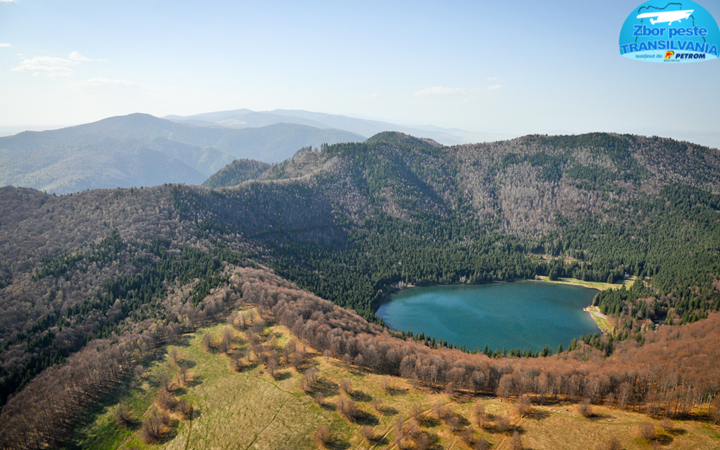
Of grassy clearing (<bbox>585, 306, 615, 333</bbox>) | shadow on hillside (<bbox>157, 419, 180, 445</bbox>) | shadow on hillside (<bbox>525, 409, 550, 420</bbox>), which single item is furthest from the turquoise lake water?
shadow on hillside (<bbox>157, 419, 180, 445</bbox>)

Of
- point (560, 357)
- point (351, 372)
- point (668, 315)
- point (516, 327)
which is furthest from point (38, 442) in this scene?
point (668, 315)

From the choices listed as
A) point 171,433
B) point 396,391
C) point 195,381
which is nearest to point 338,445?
point 396,391

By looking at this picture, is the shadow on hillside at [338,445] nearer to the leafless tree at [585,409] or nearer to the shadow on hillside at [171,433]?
the shadow on hillside at [171,433]

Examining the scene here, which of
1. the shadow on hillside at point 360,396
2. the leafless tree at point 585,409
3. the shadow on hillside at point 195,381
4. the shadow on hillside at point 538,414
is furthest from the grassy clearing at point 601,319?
the shadow on hillside at point 195,381

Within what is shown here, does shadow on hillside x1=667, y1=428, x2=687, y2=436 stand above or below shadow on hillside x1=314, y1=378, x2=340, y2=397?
above

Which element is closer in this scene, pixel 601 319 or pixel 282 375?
pixel 282 375

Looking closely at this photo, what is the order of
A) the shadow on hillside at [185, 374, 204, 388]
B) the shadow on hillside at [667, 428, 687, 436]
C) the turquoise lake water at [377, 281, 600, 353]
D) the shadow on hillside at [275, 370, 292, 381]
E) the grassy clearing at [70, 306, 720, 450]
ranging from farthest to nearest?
the turquoise lake water at [377, 281, 600, 353]
the shadow on hillside at [185, 374, 204, 388]
the shadow on hillside at [275, 370, 292, 381]
the grassy clearing at [70, 306, 720, 450]
the shadow on hillside at [667, 428, 687, 436]

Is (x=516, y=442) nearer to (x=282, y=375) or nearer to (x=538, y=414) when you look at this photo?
(x=538, y=414)

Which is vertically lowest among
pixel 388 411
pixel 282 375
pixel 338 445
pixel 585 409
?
pixel 338 445

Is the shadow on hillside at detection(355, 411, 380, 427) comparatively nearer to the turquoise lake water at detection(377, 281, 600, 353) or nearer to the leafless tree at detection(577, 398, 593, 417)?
the leafless tree at detection(577, 398, 593, 417)
